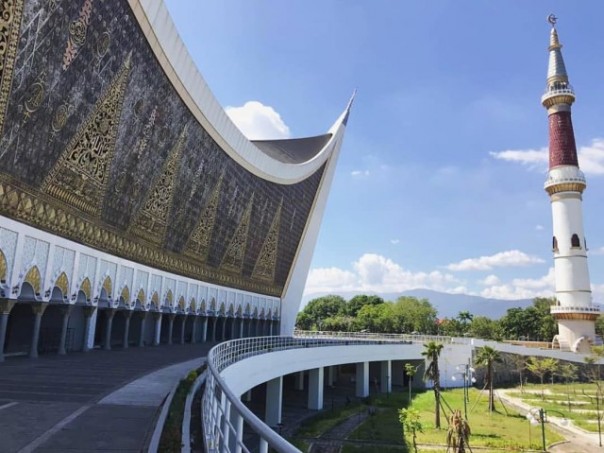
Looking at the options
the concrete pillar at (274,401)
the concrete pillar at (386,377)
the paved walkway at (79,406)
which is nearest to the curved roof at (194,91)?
the paved walkway at (79,406)

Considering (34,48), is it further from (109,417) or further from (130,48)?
(109,417)

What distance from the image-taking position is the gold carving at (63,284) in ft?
42.6

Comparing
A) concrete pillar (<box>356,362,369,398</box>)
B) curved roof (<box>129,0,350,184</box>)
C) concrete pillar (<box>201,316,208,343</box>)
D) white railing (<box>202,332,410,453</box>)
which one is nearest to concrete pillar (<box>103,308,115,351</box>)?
white railing (<box>202,332,410,453</box>)

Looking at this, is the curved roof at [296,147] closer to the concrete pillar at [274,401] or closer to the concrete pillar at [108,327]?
the concrete pillar at [274,401]

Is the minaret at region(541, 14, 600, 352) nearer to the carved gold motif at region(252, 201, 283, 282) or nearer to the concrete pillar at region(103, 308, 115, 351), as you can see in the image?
the carved gold motif at region(252, 201, 283, 282)

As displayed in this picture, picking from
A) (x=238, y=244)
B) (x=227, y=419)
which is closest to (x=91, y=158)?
(x=227, y=419)

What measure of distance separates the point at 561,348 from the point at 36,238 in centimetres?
3494

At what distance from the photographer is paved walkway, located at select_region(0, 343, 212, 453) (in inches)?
161

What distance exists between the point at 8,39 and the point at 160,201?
8.80 metres

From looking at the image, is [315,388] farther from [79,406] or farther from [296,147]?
[296,147]

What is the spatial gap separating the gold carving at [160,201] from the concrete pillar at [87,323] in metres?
3.13

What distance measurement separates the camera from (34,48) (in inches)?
379

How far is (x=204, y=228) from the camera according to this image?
70.5ft

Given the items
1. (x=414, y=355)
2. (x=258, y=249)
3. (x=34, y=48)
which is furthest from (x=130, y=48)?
(x=414, y=355)
